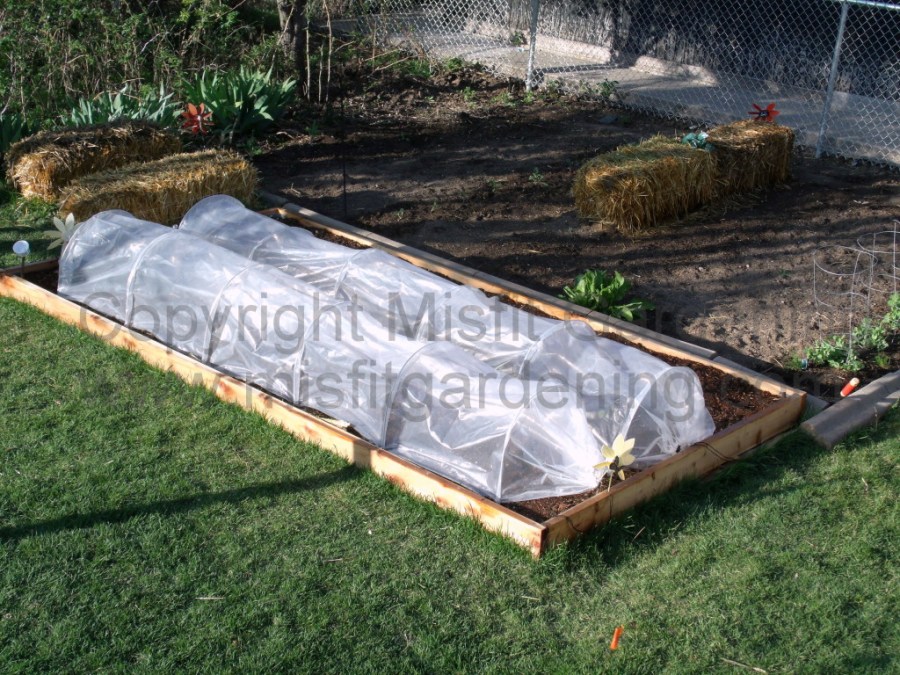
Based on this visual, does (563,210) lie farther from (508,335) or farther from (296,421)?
(296,421)

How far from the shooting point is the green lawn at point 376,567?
3586 mm

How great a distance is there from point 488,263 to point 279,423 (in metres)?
2.68

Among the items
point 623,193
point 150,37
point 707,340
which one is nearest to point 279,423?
point 707,340

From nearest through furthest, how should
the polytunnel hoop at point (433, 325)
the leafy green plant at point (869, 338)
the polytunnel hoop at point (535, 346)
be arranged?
the polytunnel hoop at point (535, 346)
the polytunnel hoop at point (433, 325)
the leafy green plant at point (869, 338)

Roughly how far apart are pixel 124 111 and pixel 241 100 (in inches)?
45.8

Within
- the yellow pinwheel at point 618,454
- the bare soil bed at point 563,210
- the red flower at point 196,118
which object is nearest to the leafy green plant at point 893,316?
the bare soil bed at point 563,210

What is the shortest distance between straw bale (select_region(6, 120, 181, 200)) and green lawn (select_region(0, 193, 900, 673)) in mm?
3464

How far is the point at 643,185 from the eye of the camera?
293 inches

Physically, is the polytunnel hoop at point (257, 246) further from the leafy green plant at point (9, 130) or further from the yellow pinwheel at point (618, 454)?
the leafy green plant at point (9, 130)

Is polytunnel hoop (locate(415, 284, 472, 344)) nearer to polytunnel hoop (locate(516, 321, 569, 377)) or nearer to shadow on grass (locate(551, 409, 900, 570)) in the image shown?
polytunnel hoop (locate(516, 321, 569, 377))

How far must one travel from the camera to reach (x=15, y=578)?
12.7 ft

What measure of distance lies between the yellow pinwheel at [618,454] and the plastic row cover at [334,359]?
96 mm

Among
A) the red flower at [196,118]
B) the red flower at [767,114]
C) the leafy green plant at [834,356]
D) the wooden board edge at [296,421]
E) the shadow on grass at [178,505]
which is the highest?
the red flower at [767,114]

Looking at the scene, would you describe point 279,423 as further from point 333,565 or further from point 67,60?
point 67,60
